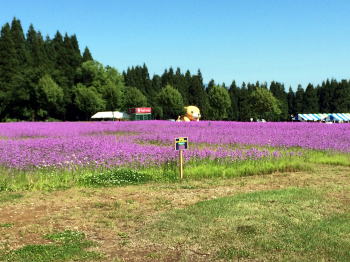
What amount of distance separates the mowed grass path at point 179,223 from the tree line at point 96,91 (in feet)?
212

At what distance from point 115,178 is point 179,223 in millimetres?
4292

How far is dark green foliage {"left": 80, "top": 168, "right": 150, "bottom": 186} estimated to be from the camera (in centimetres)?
982

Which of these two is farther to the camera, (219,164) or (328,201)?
(219,164)

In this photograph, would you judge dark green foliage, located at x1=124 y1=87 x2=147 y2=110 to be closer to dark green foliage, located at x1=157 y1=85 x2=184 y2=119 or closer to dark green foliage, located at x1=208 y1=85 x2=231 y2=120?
dark green foliage, located at x1=157 y1=85 x2=184 y2=119

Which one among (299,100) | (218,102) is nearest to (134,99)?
(218,102)

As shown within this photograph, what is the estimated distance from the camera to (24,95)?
2771 inches

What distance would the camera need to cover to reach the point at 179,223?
20.3ft

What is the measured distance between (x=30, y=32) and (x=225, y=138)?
281ft

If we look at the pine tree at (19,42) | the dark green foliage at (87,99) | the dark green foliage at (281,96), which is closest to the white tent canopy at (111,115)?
the dark green foliage at (87,99)

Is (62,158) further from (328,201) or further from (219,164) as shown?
(328,201)

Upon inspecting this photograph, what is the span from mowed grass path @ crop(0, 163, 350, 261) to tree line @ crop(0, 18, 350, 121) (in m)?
64.8

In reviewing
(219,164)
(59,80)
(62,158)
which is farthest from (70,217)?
(59,80)

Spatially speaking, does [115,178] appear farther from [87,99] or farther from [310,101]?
[310,101]

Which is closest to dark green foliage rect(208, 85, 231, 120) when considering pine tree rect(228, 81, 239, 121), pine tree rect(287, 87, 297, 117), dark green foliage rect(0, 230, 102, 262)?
pine tree rect(228, 81, 239, 121)
